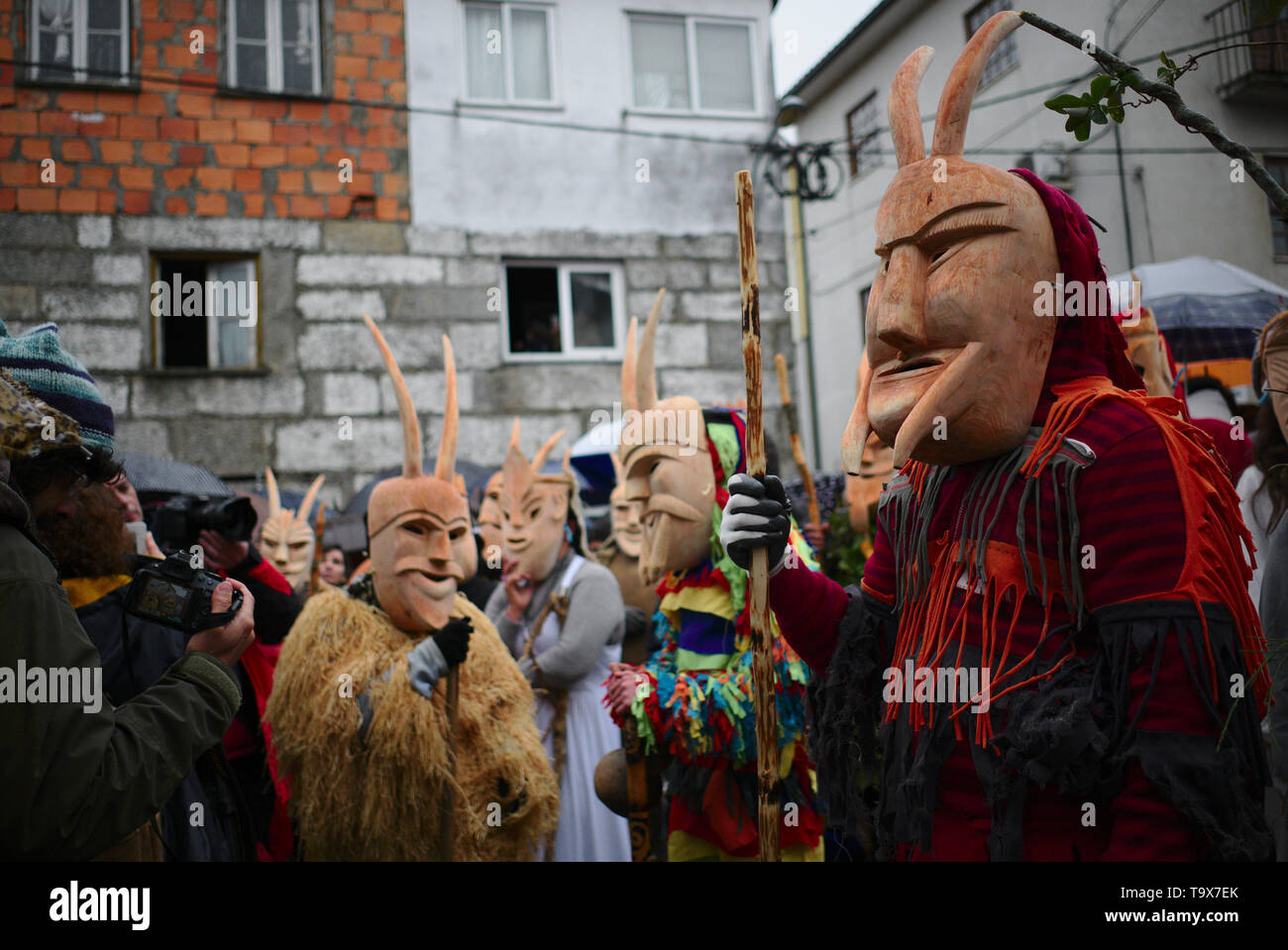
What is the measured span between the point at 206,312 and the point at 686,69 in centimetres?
432

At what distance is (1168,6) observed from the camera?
2.43m

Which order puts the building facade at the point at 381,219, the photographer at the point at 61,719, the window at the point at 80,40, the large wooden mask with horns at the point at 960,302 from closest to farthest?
the photographer at the point at 61,719, the large wooden mask with horns at the point at 960,302, the window at the point at 80,40, the building facade at the point at 381,219

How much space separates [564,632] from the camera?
13.6ft

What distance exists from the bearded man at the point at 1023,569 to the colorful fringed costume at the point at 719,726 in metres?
0.98

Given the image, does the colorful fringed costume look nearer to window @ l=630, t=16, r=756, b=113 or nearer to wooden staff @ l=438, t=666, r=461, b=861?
wooden staff @ l=438, t=666, r=461, b=861

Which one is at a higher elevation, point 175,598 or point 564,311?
point 564,311

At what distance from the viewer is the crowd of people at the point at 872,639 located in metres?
1.60

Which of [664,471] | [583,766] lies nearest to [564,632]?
[583,766]

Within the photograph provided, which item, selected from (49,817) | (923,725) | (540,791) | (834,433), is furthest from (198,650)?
(834,433)

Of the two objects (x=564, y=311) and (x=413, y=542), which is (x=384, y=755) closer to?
(x=413, y=542)

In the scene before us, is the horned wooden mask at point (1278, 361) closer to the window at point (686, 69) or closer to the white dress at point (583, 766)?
the white dress at point (583, 766)

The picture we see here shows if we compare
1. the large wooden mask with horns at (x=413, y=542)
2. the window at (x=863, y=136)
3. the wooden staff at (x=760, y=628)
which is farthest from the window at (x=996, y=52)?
the large wooden mask with horns at (x=413, y=542)

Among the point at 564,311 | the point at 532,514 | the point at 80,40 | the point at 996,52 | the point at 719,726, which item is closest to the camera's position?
the point at 996,52

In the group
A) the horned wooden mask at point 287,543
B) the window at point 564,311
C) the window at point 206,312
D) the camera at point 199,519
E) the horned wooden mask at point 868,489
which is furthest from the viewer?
the window at point 564,311
